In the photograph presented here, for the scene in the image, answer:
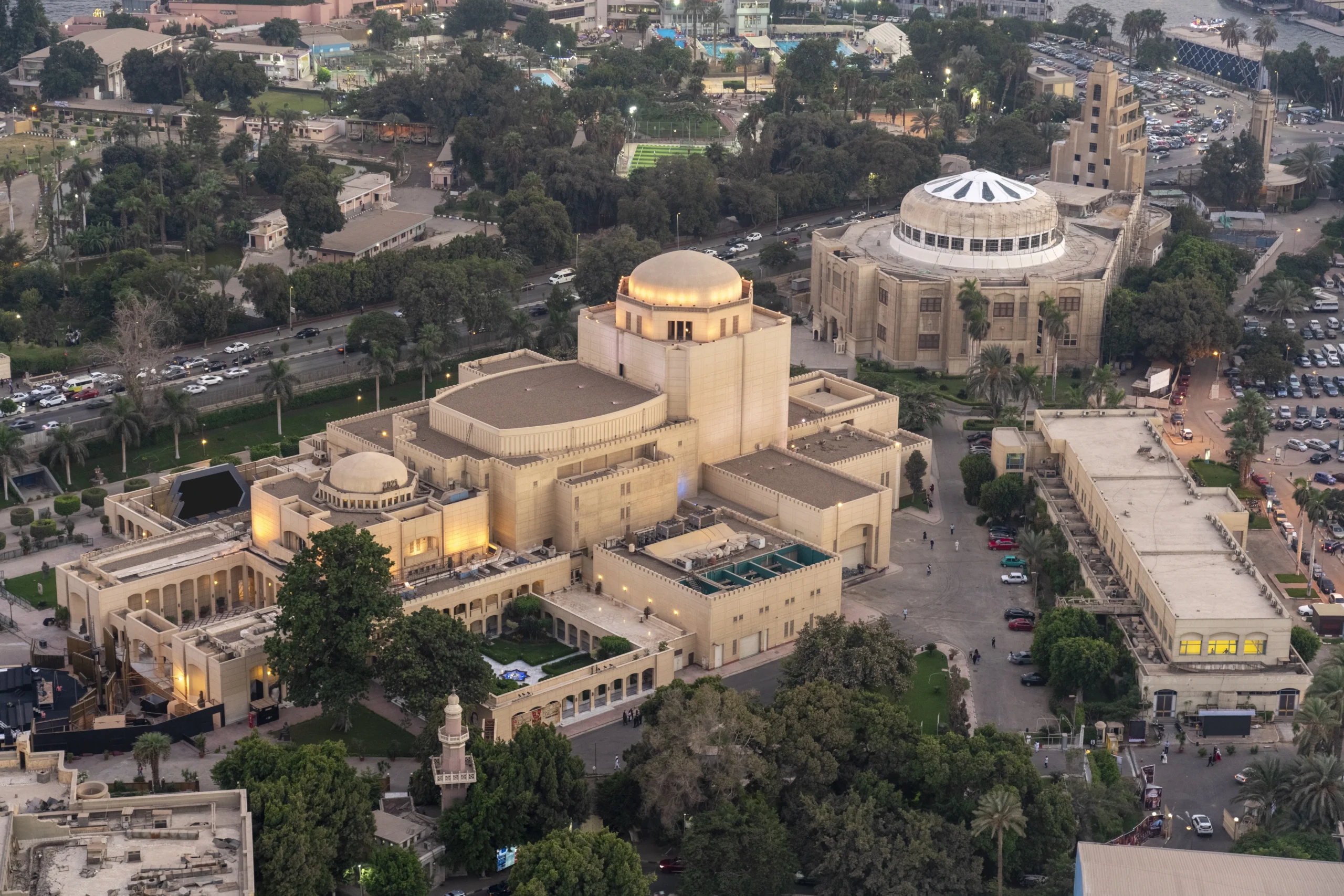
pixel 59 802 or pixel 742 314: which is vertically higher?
pixel 742 314

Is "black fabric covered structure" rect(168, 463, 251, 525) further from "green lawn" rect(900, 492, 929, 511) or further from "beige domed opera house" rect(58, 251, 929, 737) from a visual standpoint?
"green lawn" rect(900, 492, 929, 511)

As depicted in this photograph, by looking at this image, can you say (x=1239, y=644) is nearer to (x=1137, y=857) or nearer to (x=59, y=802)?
(x=1137, y=857)

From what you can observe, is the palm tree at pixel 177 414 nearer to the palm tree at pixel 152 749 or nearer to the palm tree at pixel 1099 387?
the palm tree at pixel 152 749

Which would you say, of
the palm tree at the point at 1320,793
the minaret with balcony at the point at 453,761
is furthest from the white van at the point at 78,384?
the palm tree at the point at 1320,793

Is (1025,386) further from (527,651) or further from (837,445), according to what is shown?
(527,651)

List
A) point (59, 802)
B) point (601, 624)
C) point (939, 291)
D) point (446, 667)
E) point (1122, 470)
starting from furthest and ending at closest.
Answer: point (939, 291) → point (1122, 470) → point (601, 624) → point (446, 667) → point (59, 802)

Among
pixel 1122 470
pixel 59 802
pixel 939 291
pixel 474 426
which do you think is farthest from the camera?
pixel 939 291

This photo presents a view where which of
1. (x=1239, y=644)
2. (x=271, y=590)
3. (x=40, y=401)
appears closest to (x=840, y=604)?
(x=1239, y=644)
